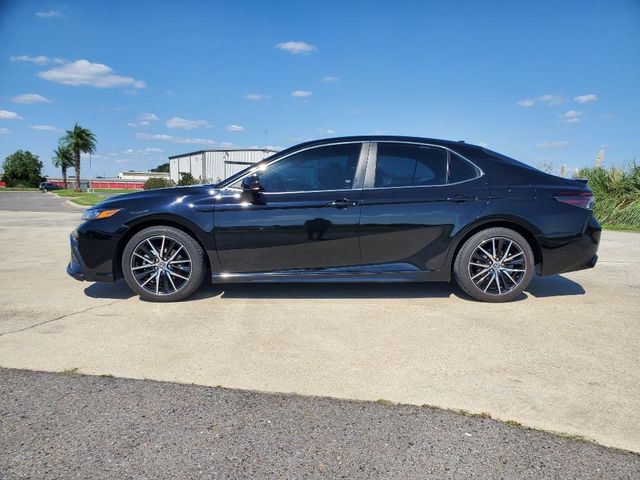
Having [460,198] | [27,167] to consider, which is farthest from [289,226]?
[27,167]

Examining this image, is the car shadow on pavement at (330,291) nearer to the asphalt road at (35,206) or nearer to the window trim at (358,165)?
the window trim at (358,165)

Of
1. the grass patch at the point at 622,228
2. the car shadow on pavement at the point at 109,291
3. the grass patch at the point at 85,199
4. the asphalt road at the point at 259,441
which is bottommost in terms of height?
the asphalt road at the point at 259,441

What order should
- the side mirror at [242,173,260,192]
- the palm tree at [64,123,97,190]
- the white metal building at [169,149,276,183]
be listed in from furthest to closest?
1. the palm tree at [64,123,97,190]
2. the white metal building at [169,149,276,183]
3. the side mirror at [242,173,260,192]

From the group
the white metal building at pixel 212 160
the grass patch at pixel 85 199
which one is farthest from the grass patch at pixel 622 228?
the white metal building at pixel 212 160

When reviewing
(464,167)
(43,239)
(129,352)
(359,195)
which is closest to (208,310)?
(129,352)

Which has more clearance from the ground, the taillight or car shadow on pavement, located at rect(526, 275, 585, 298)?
the taillight

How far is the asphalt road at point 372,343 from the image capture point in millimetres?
2602

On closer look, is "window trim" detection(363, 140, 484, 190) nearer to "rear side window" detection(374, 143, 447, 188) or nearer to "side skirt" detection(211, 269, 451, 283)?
"rear side window" detection(374, 143, 447, 188)

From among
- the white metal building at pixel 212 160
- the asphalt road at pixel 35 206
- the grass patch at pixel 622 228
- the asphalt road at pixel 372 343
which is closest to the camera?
the asphalt road at pixel 372 343

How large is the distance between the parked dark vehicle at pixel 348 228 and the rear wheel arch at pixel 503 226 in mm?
12

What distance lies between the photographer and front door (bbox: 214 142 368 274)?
4.34 metres

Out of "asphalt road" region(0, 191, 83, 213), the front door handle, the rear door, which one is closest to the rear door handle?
the rear door

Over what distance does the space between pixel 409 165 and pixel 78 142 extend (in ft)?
259

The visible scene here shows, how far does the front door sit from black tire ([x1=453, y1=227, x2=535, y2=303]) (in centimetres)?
106
